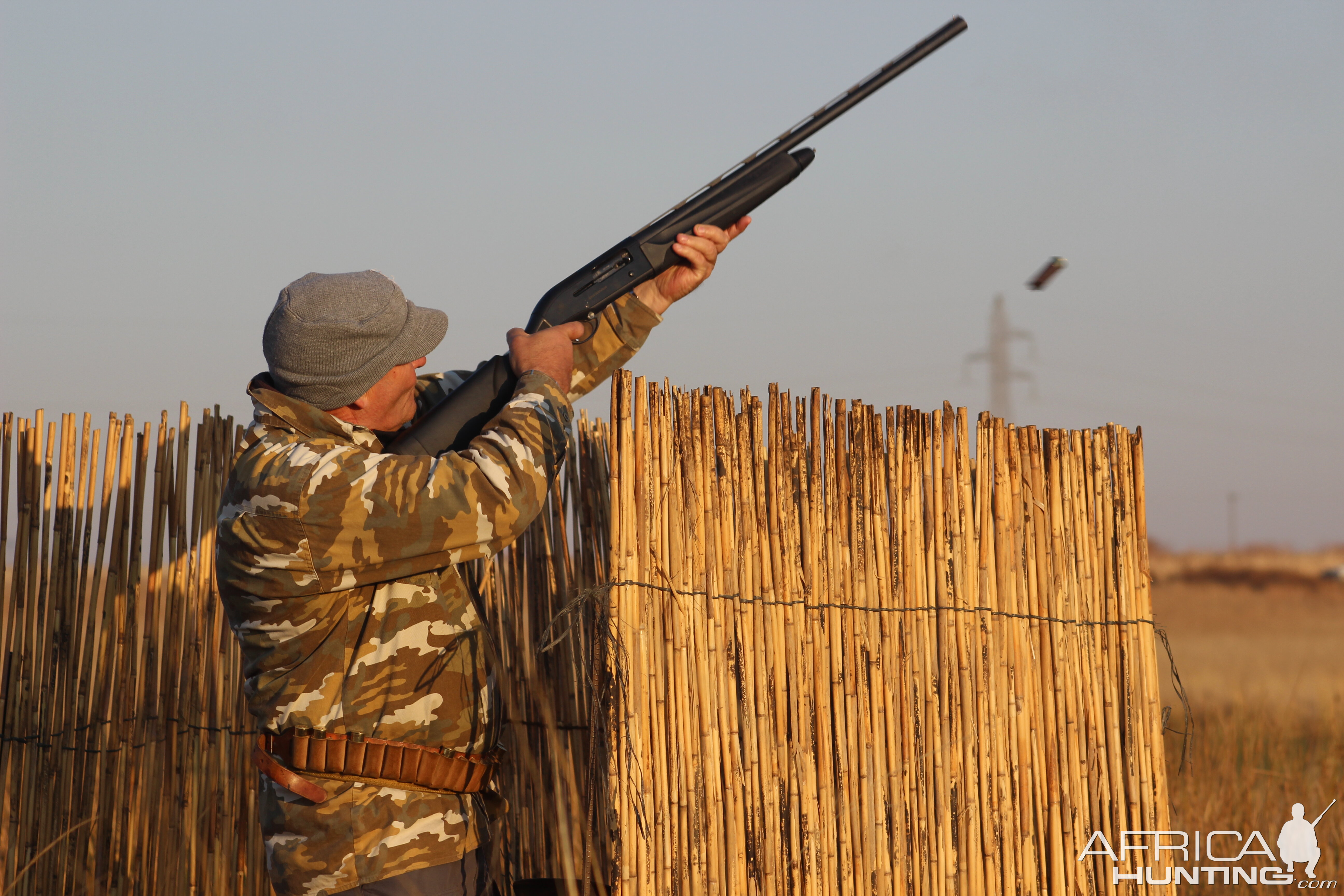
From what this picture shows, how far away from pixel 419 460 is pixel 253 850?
1.91m

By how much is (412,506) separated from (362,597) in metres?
0.26

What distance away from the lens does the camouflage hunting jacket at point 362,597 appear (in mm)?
2039

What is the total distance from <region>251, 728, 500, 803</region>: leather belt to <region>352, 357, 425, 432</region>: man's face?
631 millimetres

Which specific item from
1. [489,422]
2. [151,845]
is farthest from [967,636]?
[151,845]

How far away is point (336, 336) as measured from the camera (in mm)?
2156

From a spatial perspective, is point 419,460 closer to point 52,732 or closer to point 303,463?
point 303,463


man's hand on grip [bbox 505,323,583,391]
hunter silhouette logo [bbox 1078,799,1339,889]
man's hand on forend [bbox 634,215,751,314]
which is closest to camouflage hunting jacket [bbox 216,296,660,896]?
man's hand on grip [bbox 505,323,583,391]

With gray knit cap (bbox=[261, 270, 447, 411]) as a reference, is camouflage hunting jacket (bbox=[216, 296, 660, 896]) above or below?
below

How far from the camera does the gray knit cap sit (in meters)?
2.16

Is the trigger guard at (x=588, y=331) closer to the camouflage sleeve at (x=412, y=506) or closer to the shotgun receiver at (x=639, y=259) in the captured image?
the shotgun receiver at (x=639, y=259)

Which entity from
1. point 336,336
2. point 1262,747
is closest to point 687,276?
point 336,336

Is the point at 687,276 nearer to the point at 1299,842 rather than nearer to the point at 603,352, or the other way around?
the point at 603,352

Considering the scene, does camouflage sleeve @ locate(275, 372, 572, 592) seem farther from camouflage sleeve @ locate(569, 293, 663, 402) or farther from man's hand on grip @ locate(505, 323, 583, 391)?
camouflage sleeve @ locate(569, 293, 663, 402)

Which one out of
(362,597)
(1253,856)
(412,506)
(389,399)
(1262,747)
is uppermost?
(389,399)
